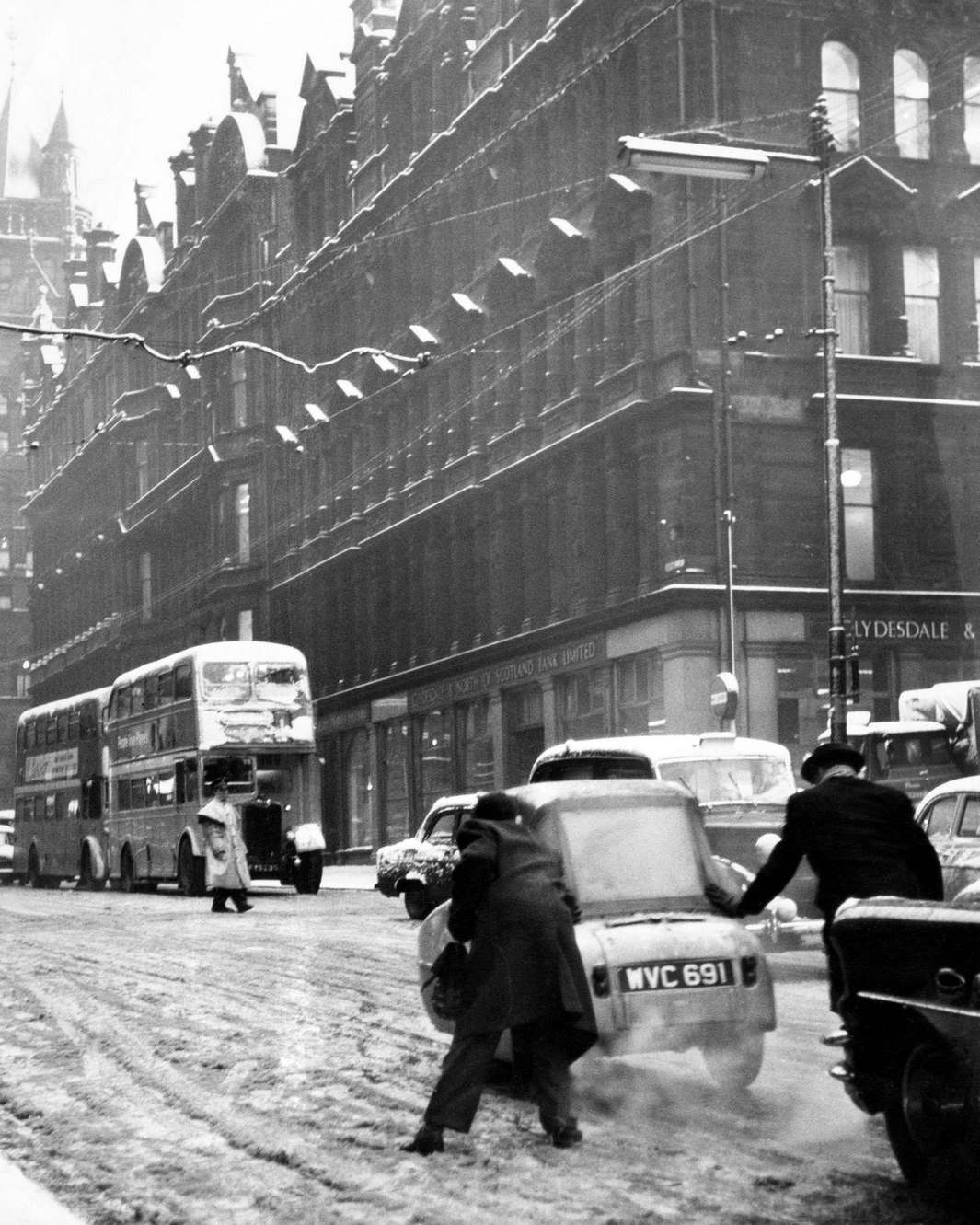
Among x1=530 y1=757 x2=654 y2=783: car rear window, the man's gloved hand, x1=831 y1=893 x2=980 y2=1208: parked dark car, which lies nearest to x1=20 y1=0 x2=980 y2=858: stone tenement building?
x1=530 y1=757 x2=654 y2=783: car rear window

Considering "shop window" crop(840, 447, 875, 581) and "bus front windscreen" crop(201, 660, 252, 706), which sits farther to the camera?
"shop window" crop(840, 447, 875, 581)

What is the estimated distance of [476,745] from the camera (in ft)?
147

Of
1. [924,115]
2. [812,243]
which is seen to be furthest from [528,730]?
[924,115]

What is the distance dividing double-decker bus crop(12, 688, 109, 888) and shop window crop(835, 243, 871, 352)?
1593 cm

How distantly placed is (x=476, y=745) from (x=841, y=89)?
15483mm

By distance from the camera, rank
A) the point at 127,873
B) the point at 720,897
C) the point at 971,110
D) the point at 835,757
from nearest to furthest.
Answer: the point at 835,757 < the point at 720,897 < the point at 971,110 < the point at 127,873

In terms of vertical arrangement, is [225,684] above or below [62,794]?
above

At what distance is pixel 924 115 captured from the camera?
127 ft

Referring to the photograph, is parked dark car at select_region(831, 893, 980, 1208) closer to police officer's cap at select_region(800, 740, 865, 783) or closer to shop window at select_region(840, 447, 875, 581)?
police officer's cap at select_region(800, 740, 865, 783)

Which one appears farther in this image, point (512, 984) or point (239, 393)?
point (239, 393)

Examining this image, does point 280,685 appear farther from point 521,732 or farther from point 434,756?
point 434,756

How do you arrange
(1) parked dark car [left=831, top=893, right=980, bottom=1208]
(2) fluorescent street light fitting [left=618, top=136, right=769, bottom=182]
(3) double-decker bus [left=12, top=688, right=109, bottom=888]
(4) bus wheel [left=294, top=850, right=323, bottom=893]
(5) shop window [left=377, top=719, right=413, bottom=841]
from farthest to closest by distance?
(5) shop window [left=377, top=719, right=413, bottom=841], (3) double-decker bus [left=12, top=688, right=109, bottom=888], (4) bus wheel [left=294, top=850, right=323, bottom=893], (2) fluorescent street light fitting [left=618, top=136, right=769, bottom=182], (1) parked dark car [left=831, top=893, right=980, bottom=1208]

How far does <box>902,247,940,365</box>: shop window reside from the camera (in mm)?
38156

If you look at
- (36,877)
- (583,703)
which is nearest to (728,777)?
(583,703)
